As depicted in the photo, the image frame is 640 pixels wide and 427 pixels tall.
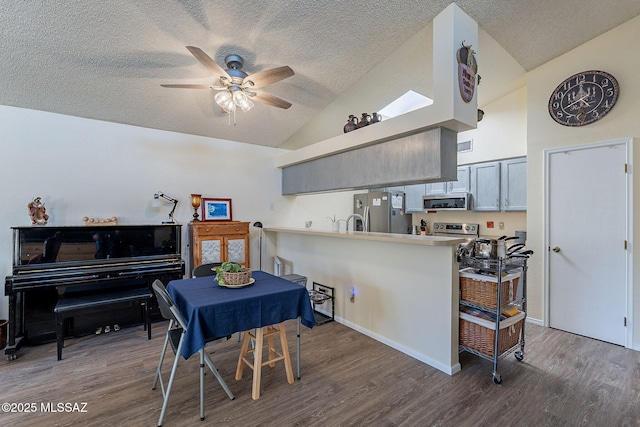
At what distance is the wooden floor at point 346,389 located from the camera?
194cm

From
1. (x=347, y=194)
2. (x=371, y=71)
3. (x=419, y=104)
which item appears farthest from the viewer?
(x=347, y=194)

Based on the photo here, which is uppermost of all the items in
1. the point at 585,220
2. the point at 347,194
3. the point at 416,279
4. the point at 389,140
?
the point at 389,140

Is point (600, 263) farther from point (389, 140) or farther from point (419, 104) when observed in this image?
point (419, 104)

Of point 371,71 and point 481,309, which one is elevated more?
point 371,71

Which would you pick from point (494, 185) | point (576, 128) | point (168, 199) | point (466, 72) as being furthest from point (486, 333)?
point (168, 199)

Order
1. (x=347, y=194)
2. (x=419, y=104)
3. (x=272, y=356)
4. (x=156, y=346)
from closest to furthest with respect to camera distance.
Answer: (x=272, y=356) → (x=156, y=346) → (x=419, y=104) → (x=347, y=194)

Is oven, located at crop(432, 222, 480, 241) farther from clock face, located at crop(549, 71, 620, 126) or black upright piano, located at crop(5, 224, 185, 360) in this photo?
black upright piano, located at crop(5, 224, 185, 360)

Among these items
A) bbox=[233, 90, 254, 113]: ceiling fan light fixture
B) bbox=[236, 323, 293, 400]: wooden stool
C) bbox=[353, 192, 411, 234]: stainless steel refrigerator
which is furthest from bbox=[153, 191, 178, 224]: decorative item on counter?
bbox=[353, 192, 411, 234]: stainless steel refrigerator

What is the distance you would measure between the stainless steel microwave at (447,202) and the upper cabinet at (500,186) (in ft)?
0.45

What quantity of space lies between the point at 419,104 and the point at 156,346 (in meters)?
4.65

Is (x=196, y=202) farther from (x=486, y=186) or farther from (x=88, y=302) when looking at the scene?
(x=486, y=186)

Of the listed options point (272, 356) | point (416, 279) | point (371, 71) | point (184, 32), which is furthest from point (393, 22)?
point (272, 356)

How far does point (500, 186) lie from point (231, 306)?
13.5 feet

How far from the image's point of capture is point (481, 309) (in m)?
2.55
